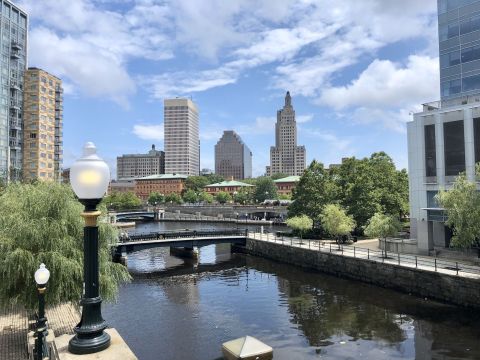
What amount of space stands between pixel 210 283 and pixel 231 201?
137130mm

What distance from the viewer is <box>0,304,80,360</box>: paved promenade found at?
16.9 m

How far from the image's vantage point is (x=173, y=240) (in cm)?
5325

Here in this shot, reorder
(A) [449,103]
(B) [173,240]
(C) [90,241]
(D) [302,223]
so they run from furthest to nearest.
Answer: (D) [302,223], (B) [173,240], (A) [449,103], (C) [90,241]

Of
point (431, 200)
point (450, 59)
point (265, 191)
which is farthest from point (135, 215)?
point (431, 200)

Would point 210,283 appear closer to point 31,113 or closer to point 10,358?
point 10,358

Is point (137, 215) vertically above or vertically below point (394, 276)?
above

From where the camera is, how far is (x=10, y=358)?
52.2 feet

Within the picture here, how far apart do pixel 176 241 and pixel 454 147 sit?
34.3m

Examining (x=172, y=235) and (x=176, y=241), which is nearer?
(x=176, y=241)

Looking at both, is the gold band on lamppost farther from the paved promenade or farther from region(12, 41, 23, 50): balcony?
region(12, 41, 23, 50): balcony

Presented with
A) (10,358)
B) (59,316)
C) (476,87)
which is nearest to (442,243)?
(476,87)

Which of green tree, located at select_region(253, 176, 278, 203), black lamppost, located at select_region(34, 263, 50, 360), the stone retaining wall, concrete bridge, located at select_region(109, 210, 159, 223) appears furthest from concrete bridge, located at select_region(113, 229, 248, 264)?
green tree, located at select_region(253, 176, 278, 203)

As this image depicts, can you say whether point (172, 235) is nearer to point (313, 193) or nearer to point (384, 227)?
point (313, 193)

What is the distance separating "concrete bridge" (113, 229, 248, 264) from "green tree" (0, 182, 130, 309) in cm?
3004
